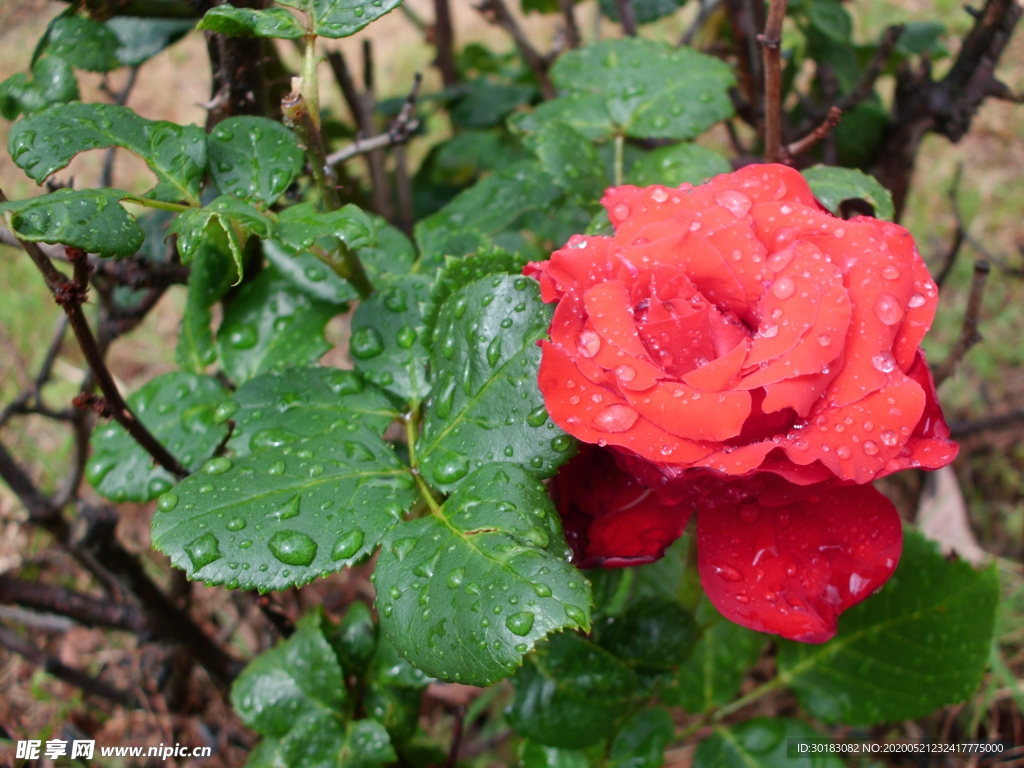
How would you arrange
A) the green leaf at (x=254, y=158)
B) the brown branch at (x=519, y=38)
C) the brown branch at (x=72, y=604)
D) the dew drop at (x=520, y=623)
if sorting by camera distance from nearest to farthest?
the dew drop at (x=520, y=623), the green leaf at (x=254, y=158), the brown branch at (x=72, y=604), the brown branch at (x=519, y=38)

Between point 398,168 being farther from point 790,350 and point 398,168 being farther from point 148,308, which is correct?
point 790,350

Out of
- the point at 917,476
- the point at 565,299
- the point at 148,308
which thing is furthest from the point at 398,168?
the point at 917,476

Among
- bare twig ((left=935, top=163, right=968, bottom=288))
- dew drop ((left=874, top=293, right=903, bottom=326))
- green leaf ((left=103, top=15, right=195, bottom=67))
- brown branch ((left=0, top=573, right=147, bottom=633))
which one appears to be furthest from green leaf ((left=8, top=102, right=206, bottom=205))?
bare twig ((left=935, top=163, right=968, bottom=288))

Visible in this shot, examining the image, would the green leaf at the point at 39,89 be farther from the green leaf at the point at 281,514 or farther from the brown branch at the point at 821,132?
the brown branch at the point at 821,132

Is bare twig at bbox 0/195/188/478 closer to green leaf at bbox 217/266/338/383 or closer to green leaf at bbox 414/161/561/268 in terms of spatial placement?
green leaf at bbox 217/266/338/383

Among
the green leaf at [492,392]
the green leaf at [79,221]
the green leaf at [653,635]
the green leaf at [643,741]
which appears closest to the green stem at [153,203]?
the green leaf at [79,221]

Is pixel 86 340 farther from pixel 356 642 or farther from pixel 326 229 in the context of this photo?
pixel 356 642

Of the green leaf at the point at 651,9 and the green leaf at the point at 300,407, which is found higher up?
the green leaf at the point at 651,9
